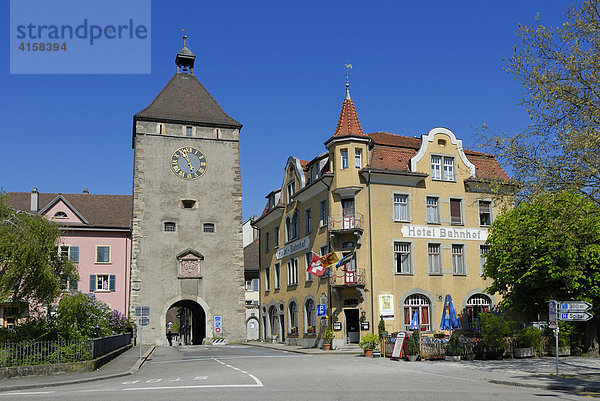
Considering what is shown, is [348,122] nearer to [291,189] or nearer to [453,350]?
[291,189]

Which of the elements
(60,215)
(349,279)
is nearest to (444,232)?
(349,279)

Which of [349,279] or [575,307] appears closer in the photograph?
[575,307]

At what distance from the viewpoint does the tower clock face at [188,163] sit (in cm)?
5294

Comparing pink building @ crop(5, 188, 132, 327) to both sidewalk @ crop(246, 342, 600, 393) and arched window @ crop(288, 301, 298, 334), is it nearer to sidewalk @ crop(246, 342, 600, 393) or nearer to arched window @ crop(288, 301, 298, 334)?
arched window @ crop(288, 301, 298, 334)

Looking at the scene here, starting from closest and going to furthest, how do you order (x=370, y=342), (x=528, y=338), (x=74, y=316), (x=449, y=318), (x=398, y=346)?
1. (x=74, y=316)
2. (x=398, y=346)
3. (x=528, y=338)
4. (x=370, y=342)
5. (x=449, y=318)

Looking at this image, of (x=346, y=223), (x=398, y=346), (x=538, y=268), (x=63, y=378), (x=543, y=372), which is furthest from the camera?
(x=346, y=223)

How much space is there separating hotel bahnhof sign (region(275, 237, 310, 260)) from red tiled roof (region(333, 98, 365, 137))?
7.97m

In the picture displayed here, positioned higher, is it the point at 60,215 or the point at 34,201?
the point at 34,201

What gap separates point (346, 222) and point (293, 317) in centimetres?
1102

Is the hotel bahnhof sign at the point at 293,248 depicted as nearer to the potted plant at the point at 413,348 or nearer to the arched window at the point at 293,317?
the arched window at the point at 293,317

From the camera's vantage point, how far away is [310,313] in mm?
41781

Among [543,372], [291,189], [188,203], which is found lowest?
[543,372]

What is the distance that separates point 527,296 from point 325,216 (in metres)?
13.1

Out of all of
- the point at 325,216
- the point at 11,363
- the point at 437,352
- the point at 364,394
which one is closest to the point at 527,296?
the point at 437,352
